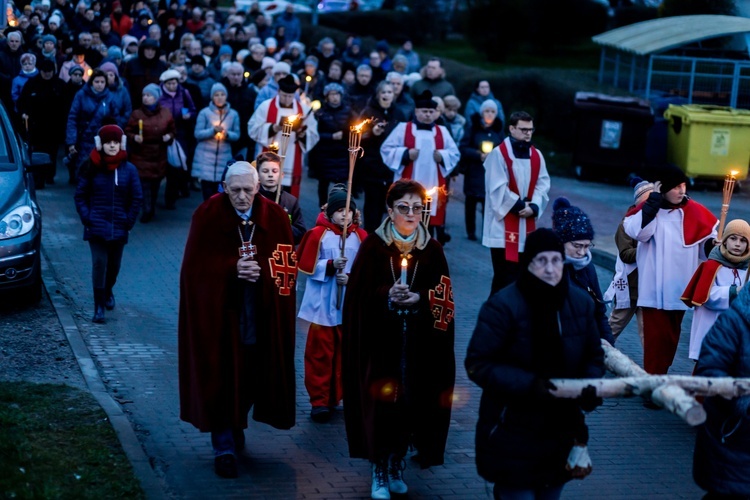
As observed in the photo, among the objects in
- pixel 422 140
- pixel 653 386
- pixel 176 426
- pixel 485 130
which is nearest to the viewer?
pixel 653 386

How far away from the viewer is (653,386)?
215 inches

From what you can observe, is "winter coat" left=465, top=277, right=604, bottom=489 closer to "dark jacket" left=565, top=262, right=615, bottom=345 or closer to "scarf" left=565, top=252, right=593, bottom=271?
"dark jacket" left=565, top=262, right=615, bottom=345

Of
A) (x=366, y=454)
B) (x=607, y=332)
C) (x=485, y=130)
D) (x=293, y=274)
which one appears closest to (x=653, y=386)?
(x=607, y=332)

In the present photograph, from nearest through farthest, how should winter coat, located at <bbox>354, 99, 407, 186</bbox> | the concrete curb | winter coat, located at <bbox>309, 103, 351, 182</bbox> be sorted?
the concrete curb
winter coat, located at <bbox>354, 99, 407, 186</bbox>
winter coat, located at <bbox>309, 103, 351, 182</bbox>

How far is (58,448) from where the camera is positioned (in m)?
7.49

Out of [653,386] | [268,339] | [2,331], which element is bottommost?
[2,331]

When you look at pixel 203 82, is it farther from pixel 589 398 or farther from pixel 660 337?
pixel 589 398

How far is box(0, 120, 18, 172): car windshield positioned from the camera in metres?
11.9

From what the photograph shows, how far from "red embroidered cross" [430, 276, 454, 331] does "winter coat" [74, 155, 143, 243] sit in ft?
15.6

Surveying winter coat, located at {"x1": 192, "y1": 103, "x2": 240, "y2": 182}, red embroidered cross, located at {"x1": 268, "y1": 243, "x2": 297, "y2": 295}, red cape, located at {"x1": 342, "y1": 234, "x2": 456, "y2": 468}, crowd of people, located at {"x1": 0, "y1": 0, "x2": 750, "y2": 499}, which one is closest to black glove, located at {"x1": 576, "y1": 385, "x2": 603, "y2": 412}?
crowd of people, located at {"x1": 0, "y1": 0, "x2": 750, "y2": 499}

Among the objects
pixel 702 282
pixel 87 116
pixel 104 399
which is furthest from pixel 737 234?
pixel 87 116

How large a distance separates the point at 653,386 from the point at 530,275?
76 centimetres

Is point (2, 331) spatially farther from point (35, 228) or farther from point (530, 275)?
point (530, 275)

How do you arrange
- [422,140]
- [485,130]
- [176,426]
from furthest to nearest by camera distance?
[485,130] → [422,140] → [176,426]
